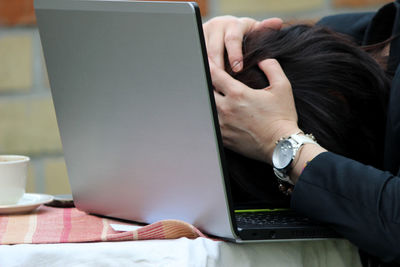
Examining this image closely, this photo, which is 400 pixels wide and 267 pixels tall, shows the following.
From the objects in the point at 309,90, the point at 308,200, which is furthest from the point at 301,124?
the point at 308,200

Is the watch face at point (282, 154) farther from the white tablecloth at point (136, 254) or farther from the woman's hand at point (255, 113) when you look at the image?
the white tablecloth at point (136, 254)

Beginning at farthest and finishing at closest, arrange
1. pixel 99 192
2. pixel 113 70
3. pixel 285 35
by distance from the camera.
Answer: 1. pixel 285 35
2. pixel 99 192
3. pixel 113 70

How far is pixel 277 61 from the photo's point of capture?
3.04 feet

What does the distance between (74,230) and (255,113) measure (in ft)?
0.97

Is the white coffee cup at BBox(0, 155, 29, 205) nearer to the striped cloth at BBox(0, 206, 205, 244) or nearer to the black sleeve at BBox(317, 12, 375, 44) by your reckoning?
the striped cloth at BBox(0, 206, 205, 244)

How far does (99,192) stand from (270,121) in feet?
0.86

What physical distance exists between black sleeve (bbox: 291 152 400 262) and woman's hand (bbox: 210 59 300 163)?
9 cm

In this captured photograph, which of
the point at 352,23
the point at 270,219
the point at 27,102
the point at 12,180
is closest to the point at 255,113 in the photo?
the point at 270,219

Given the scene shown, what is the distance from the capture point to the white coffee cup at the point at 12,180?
2.99 feet

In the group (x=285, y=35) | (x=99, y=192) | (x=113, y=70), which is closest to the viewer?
(x=113, y=70)

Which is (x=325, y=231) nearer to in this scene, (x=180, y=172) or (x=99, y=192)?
(x=180, y=172)

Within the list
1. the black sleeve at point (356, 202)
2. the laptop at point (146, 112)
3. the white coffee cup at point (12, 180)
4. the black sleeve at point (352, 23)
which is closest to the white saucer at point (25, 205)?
the white coffee cup at point (12, 180)

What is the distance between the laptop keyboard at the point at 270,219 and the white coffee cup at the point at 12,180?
14.2 inches

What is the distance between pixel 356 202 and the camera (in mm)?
728
